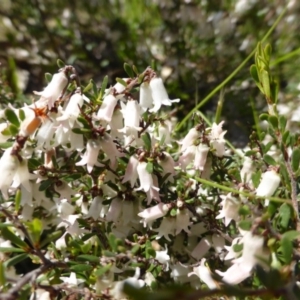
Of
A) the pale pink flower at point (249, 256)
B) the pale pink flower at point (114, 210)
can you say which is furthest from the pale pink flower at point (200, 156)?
the pale pink flower at point (249, 256)

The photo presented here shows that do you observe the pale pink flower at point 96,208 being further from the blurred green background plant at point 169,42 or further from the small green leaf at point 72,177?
the blurred green background plant at point 169,42

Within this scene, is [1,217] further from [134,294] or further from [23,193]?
[134,294]

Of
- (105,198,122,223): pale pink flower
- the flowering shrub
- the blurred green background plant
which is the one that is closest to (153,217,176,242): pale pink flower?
the flowering shrub

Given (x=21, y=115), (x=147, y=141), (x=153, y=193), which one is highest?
(x=21, y=115)

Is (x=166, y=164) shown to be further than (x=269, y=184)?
Yes

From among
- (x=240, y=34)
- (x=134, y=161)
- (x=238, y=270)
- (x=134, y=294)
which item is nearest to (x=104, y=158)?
(x=134, y=161)

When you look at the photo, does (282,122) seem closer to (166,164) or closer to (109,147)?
(166,164)

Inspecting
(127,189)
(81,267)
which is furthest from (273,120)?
(81,267)
